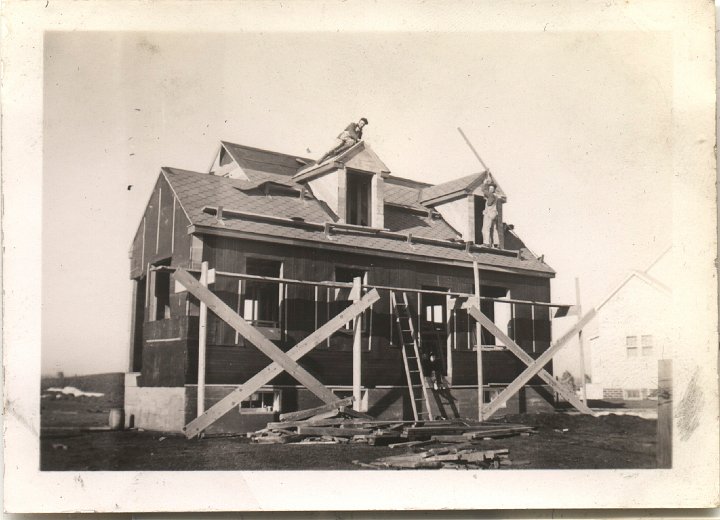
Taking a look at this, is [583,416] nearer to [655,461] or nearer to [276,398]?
[655,461]

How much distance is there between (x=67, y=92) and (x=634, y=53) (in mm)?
6442

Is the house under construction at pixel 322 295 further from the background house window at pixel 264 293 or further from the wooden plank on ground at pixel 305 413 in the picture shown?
the wooden plank on ground at pixel 305 413

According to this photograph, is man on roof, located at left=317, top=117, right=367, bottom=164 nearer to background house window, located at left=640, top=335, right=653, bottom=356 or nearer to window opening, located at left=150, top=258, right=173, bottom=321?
window opening, located at left=150, top=258, right=173, bottom=321

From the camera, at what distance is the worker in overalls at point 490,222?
11.1m

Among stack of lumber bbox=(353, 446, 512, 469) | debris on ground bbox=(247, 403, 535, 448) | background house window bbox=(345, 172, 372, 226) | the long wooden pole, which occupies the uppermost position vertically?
background house window bbox=(345, 172, 372, 226)

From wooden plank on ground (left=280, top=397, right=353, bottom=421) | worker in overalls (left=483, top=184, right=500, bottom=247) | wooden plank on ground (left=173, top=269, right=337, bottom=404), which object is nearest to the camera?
wooden plank on ground (left=173, top=269, right=337, bottom=404)

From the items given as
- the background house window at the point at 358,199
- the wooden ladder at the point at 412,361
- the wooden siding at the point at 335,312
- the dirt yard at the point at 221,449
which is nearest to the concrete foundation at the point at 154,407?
the dirt yard at the point at 221,449

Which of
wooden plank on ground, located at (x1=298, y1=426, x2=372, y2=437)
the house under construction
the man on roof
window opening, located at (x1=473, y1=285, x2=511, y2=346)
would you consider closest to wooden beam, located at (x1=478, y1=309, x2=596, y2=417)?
→ the house under construction

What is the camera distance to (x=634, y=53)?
360 inches

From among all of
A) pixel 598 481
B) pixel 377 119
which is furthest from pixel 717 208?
pixel 377 119

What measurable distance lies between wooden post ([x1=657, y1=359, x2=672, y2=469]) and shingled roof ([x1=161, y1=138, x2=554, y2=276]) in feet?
7.00

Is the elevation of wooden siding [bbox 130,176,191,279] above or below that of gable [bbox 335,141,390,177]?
below

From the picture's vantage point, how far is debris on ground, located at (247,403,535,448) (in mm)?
8867

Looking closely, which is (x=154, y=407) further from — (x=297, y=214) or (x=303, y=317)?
(x=297, y=214)
